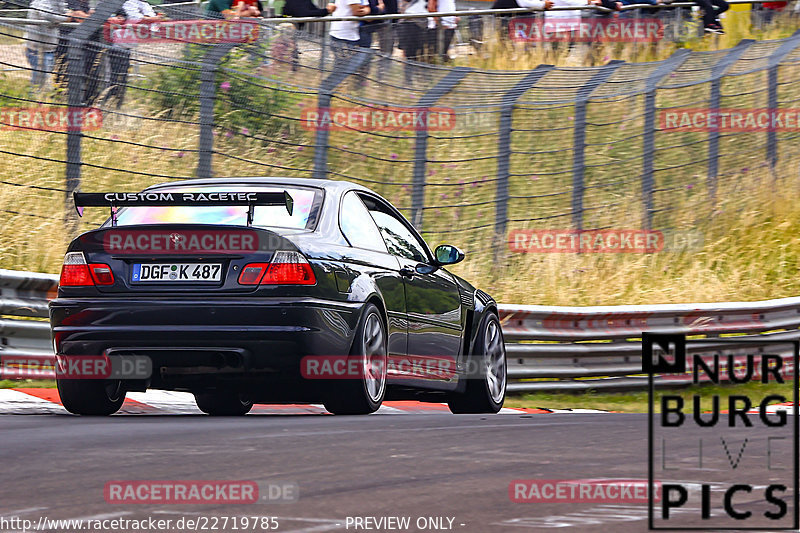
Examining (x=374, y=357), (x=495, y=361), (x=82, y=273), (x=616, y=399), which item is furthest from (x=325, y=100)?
(x=82, y=273)

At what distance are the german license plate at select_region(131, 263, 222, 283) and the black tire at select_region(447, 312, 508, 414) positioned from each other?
2.47 meters

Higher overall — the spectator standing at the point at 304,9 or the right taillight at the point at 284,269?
the spectator standing at the point at 304,9

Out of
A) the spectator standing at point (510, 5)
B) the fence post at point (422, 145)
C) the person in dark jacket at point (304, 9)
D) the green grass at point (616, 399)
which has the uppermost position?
the spectator standing at point (510, 5)

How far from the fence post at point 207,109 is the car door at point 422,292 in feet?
13.7

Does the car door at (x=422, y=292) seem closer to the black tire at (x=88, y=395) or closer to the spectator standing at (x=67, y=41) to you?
the black tire at (x=88, y=395)

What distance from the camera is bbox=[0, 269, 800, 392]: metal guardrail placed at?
12.1m

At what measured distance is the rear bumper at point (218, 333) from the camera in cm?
754

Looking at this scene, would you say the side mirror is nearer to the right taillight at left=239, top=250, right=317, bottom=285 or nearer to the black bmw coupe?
the black bmw coupe

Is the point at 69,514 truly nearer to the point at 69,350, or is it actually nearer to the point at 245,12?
the point at 69,350

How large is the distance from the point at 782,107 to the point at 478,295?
8.88 meters

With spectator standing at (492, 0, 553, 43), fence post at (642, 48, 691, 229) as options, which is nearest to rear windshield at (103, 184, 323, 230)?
spectator standing at (492, 0, 553, 43)

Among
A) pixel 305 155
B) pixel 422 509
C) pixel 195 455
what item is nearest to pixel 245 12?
pixel 305 155

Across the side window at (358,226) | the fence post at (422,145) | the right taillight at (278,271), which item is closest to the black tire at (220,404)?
the side window at (358,226)

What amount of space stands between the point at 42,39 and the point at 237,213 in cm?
554
